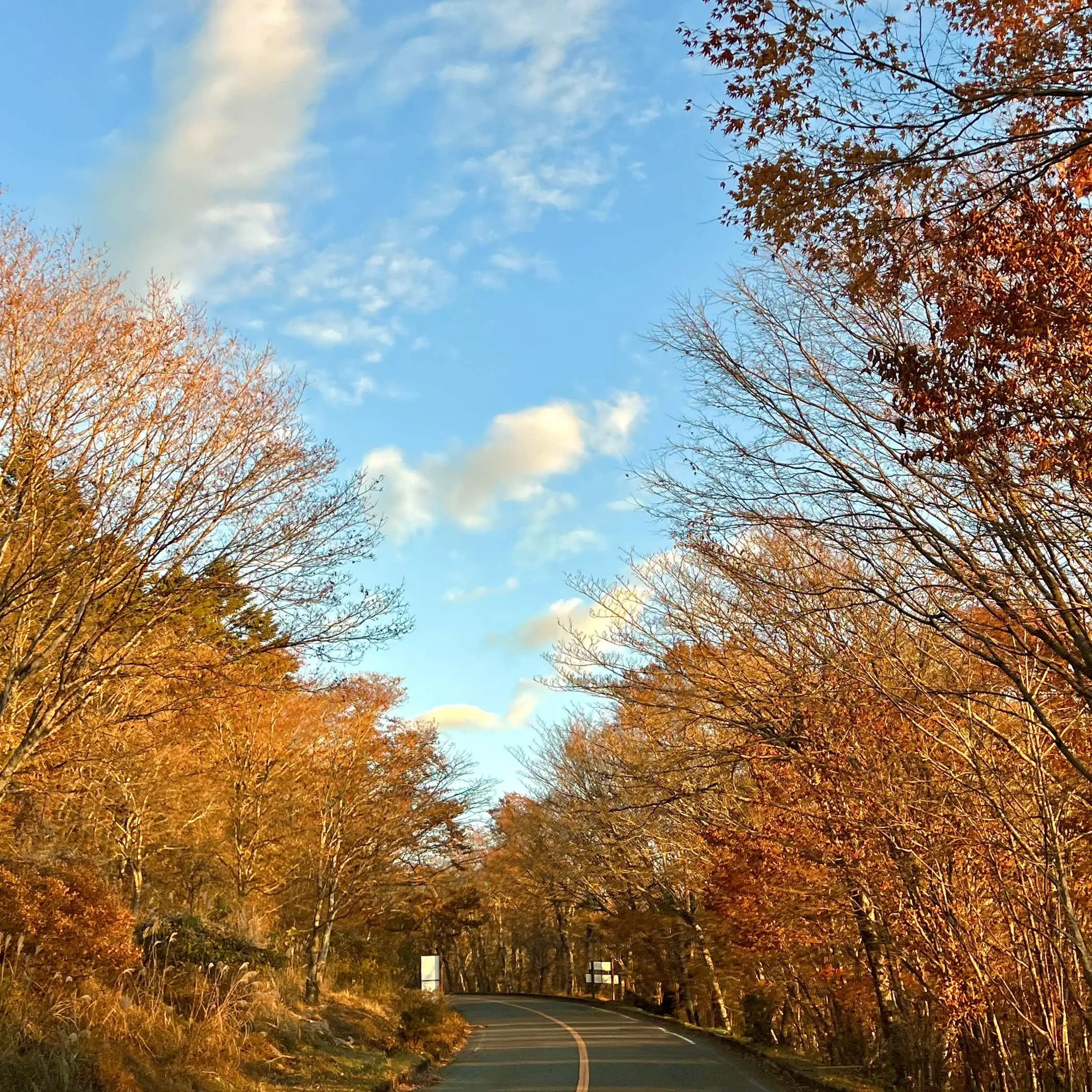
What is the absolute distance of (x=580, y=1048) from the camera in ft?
61.7

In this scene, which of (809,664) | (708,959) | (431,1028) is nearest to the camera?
(809,664)

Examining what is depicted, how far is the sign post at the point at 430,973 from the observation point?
27766 mm

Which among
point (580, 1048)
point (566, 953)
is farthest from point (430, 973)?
point (566, 953)

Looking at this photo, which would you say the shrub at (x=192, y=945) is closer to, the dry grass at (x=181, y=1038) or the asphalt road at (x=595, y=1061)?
the dry grass at (x=181, y=1038)

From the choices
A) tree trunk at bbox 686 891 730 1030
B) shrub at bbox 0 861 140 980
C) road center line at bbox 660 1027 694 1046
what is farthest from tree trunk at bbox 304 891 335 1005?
shrub at bbox 0 861 140 980

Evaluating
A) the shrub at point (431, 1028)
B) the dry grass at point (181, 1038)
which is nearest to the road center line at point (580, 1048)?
the shrub at point (431, 1028)

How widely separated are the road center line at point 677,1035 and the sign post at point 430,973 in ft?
23.9

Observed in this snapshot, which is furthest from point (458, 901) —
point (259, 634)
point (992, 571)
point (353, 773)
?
point (992, 571)

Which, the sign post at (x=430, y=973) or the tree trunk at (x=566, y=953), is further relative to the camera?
the tree trunk at (x=566, y=953)

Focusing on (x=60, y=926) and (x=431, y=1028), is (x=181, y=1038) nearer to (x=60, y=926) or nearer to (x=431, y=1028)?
(x=60, y=926)

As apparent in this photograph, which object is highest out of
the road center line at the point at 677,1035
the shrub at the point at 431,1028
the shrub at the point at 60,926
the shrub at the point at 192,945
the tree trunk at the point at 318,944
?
the shrub at the point at 60,926

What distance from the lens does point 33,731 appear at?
9281 millimetres

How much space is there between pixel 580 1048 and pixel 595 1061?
8.36ft

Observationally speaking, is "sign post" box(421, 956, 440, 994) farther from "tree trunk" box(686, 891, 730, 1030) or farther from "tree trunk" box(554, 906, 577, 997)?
"tree trunk" box(554, 906, 577, 997)
